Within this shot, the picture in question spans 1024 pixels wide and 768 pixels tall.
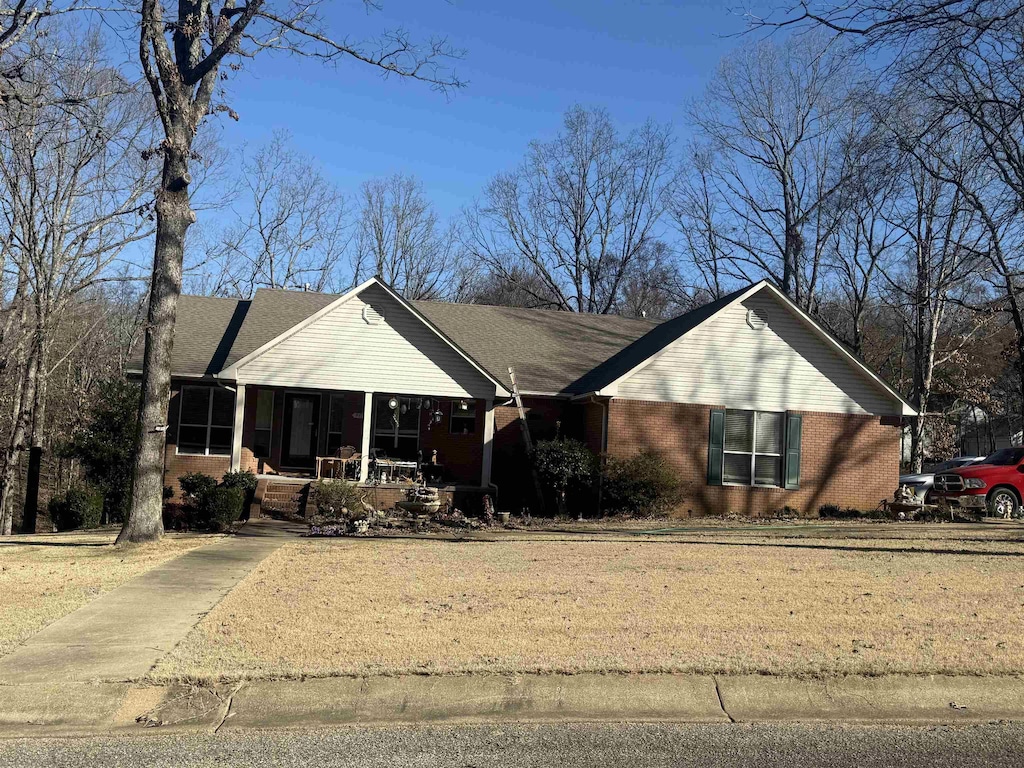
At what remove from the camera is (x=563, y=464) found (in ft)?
68.4

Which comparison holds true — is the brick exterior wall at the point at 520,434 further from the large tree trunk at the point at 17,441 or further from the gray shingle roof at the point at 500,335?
the large tree trunk at the point at 17,441

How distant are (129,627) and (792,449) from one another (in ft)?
57.2

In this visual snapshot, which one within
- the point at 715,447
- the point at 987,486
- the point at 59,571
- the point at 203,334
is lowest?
the point at 59,571

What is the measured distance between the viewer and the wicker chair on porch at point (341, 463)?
2234 cm

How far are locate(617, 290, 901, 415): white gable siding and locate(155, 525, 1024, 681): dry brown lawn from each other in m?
7.96

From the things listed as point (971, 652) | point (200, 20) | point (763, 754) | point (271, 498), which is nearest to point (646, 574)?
point (971, 652)

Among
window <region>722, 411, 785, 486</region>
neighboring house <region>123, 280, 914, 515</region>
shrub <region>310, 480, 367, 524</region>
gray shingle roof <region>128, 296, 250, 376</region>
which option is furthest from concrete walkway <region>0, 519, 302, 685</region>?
window <region>722, 411, 785, 486</region>

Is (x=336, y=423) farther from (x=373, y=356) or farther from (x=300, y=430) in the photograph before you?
(x=373, y=356)

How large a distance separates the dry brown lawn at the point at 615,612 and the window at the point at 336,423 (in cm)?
1095

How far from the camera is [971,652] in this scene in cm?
749

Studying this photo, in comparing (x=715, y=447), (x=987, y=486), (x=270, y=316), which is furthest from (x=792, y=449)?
(x=270, y=316)

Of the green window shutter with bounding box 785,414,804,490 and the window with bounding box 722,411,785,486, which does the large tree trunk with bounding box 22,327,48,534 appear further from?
the green window shutter with bounding box 785,414,804,490

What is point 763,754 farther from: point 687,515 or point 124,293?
point 124,293

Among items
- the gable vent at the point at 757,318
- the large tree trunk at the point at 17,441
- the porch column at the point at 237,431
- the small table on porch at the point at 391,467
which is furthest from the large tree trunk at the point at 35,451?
the gable vent at the point at 757,318
